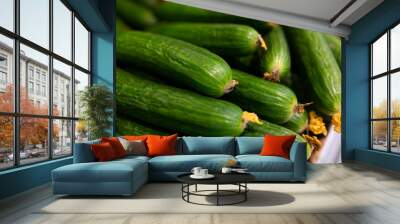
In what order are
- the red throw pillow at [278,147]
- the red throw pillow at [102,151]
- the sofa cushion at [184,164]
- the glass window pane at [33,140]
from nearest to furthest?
the glass window pane at [33,140]
the red throw pillow at [102,151]
the sofa cushion at [184,164]
the red throw pillow at [278,147]

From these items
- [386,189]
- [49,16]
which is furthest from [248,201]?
[49,16]

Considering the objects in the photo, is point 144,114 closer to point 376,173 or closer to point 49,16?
point 49,16

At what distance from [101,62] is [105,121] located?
4.14 ft

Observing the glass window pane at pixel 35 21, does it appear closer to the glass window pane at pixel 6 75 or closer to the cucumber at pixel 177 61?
the glass window pane at pixel 6 75

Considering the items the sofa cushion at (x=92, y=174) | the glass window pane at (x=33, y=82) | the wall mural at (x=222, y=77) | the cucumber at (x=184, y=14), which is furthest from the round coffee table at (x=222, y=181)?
the cucumber at (x=184, y=14)

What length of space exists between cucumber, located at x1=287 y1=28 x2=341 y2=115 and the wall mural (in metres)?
0.02

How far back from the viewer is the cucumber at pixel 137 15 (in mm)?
7812

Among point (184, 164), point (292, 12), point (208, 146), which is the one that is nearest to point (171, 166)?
point (184, 164)

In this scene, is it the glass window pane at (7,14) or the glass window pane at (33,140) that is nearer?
the glass window pane at (7,14)

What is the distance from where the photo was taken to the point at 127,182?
170 inches

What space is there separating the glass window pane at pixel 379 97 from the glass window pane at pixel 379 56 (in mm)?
200

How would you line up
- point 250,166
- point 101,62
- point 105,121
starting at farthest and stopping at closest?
1. point 101,62
2. point 105,121
3. point 250,166

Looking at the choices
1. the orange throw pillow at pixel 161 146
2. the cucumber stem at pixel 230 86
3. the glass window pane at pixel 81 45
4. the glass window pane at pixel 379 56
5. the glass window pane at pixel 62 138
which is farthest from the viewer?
the glass window pane at pixel 379 56

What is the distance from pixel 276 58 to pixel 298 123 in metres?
1.40
